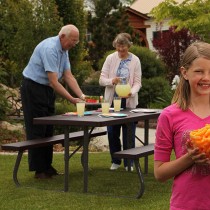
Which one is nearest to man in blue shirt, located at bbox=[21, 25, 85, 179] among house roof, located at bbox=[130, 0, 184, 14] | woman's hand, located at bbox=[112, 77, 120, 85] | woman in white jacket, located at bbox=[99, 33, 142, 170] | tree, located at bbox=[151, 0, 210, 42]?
woman's hand, located at bbox=[112, 77, 120, 85]

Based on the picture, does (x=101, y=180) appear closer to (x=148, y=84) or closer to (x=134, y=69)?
(x=134, y=69)

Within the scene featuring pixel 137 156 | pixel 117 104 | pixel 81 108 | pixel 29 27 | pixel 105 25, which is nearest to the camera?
pixel 137 156

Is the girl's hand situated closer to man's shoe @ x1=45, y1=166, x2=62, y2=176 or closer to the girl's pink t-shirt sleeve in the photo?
the girl's pink t-shirt sleeve

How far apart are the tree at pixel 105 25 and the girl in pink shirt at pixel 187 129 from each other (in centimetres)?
2877

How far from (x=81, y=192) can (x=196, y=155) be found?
15.3 ft

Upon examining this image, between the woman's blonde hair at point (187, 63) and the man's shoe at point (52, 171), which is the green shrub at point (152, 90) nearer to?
the man's shoe at point (52, 171)

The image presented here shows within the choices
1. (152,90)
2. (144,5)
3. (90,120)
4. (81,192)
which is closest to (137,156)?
(90,120)

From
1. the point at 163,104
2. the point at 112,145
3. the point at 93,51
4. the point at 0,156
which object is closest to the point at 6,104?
the point at 0,156

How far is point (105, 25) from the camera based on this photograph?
105 ft

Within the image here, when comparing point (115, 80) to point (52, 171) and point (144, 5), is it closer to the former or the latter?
point (52, 171)

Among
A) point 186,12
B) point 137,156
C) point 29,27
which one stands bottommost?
point 137,156

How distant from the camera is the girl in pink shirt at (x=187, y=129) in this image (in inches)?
110

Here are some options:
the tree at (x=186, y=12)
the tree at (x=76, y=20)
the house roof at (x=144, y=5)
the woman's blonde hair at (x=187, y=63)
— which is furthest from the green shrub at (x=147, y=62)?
the house roof at (x=144, y=5)

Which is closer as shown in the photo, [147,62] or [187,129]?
[187,129]
